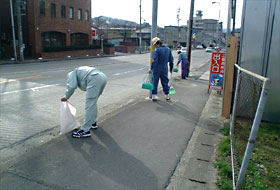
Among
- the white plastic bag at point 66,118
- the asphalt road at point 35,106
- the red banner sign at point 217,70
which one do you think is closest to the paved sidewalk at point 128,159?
the white plastic bag at point 66,118

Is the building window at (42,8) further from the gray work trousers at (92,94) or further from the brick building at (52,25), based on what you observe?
the gray work trousers at (92,94)

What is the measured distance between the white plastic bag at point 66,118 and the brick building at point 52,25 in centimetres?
2690

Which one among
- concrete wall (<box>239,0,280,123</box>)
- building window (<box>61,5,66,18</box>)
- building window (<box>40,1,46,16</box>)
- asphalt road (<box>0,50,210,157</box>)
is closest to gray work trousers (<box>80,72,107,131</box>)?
asphalt road (<box>0,50,210,157</box>)

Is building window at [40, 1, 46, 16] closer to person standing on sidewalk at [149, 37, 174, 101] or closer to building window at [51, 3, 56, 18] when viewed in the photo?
building window at [51, 3, 56, 18]

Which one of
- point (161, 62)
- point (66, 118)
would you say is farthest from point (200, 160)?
point (161, 62)

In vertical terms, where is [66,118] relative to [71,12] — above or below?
below

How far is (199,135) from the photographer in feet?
18.0

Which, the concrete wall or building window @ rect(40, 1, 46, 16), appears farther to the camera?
building window @ rect(40, 1, 46, 16)

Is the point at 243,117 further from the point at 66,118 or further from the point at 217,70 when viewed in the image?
the point at 217,70

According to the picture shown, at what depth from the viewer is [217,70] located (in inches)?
365

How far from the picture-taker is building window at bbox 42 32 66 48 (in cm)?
3347

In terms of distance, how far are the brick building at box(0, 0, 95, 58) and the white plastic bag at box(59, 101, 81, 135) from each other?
2690 cm

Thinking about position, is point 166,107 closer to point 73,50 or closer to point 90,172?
point 90,172

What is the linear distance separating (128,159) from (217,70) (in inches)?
241
